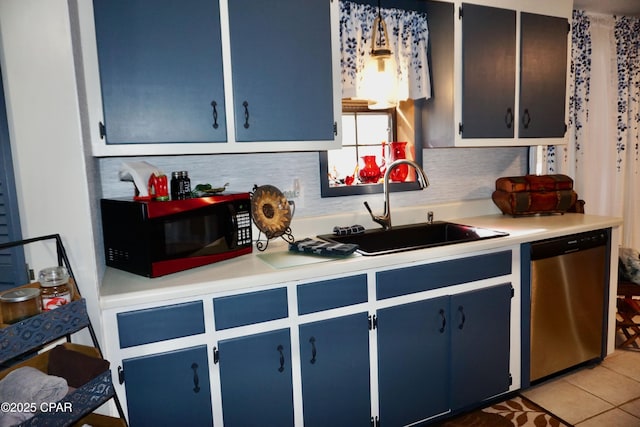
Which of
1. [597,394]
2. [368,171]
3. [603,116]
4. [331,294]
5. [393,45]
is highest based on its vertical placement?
[393,45]

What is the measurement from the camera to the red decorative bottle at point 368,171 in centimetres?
250

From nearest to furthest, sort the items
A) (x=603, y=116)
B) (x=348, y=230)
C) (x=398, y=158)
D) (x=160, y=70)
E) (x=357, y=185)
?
(x=160, y=70)
(x=348, y=230)
(x=357, y=185)
(x=398, y=158)
(x=603, y=116)

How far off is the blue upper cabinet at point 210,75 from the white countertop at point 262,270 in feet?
1.65

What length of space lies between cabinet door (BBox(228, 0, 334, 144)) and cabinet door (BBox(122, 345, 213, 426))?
93cm

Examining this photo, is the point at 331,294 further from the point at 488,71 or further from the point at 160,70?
the point at 488,71

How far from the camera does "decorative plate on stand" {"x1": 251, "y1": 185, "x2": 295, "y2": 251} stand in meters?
1.95

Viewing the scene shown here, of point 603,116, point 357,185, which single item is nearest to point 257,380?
point 357,185

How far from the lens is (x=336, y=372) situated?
1717 mm

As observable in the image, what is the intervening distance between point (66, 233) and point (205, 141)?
0.65 metres

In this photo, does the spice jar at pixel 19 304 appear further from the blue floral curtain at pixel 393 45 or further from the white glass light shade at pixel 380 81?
the white glass light shade at pixel 380 81

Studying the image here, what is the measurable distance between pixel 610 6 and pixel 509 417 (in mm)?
2909

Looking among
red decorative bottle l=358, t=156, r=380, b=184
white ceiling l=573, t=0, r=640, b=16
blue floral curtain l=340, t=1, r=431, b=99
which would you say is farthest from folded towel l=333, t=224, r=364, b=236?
white ceiling l=573, t=0, r=640, b=16

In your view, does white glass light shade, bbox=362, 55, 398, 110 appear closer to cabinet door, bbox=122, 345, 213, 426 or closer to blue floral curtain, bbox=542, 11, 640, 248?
blue floral curtain, bbox=542, 11, 640, 248

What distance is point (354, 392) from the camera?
69.5 inches
